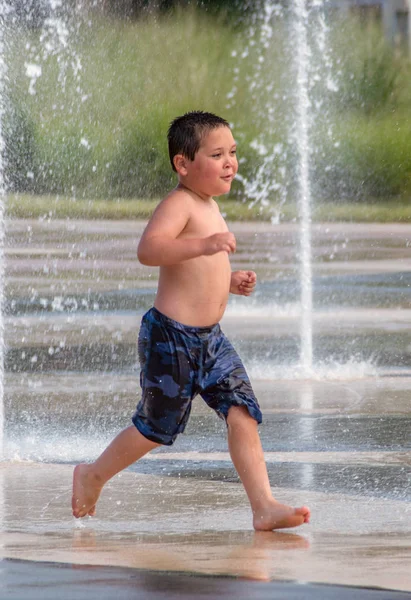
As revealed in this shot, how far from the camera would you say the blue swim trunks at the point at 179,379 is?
12.8ft

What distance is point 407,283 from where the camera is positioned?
13125mm

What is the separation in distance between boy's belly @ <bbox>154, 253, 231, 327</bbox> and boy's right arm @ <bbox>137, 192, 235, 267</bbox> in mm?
91

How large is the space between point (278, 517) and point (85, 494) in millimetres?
552

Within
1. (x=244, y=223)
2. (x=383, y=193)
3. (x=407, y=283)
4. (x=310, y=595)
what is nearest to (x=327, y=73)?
(x=383, y=193)

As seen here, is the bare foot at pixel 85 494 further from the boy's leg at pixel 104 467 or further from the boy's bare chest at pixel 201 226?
the boy's bare chest at pixel 201 226

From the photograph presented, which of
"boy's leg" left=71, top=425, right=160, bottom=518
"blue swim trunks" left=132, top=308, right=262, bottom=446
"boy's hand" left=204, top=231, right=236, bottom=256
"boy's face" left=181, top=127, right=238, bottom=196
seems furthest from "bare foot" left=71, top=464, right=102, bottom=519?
"boy's face" left=181, top=127, right=238, bottom=196

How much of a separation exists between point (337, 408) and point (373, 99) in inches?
613

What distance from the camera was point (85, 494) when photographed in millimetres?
3955

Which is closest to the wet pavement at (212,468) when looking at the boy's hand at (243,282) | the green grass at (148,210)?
the boy's hand at (243,282)

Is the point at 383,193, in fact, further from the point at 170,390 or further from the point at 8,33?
the point at 170,390

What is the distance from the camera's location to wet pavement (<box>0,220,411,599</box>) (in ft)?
10.5

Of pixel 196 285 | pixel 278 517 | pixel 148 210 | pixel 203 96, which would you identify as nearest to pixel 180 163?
pixel 196 285

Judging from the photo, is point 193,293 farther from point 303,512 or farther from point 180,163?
point 303,512

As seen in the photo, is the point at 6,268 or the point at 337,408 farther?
the point at 6,268
